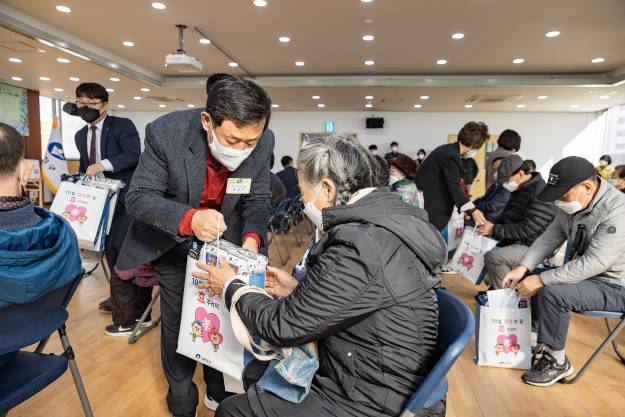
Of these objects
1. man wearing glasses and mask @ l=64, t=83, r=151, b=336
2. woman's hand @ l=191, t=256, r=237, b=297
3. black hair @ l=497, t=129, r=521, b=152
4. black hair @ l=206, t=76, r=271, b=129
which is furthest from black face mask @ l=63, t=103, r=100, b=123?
black hair @ l=497, t=129, r=521, b=152

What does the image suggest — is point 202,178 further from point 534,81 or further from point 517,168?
point 534,81

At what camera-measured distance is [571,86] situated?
8508 millimetres

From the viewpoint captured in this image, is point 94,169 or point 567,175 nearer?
point 567,175

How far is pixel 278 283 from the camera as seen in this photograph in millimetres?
1403

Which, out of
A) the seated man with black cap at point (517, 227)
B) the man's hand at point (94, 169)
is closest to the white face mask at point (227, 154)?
the man's hand at point (94, 169)

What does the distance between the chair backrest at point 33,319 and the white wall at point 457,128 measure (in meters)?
11.4

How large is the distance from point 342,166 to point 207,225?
45cm

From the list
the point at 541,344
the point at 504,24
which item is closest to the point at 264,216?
the point at 541,344

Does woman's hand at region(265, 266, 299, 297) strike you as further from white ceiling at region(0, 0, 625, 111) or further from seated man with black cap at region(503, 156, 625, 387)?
white ceiling at region(0, 0, 625, 111)

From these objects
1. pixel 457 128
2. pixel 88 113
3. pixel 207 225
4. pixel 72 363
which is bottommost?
pixel 72 363

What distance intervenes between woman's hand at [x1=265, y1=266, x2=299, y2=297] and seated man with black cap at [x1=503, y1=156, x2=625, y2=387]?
154cm

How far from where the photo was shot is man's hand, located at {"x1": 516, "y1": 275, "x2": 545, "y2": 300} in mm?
2281

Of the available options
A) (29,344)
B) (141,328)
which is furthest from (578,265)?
(141,328)

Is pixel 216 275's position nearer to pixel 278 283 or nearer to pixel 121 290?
pixel 278 283
